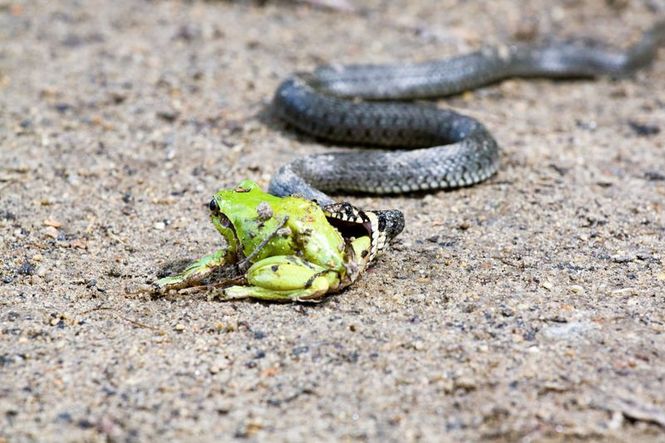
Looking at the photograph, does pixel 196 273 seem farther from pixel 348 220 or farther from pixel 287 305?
pixel 348 220

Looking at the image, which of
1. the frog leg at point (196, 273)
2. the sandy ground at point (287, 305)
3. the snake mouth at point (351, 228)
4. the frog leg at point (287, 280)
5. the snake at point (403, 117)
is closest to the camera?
the sandy ground at point (287, 305)

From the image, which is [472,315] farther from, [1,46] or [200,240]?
[1,46]

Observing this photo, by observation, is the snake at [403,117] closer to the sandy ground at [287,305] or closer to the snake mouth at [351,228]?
the snake mouth at [351,228]

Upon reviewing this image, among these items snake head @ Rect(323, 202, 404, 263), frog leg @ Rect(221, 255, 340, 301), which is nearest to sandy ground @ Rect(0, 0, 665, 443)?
frog leg @ Rect(221, 255, 340, 301)

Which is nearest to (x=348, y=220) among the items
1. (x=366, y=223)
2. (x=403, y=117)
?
(x=366, y=223)

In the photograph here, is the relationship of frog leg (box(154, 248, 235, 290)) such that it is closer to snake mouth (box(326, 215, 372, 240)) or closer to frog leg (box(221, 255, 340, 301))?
frog leg (box(221, 255, 340, 301))

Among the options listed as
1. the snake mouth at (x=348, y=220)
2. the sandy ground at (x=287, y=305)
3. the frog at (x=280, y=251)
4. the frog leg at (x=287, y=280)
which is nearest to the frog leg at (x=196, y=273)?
the frog at (x=280, y=251)
